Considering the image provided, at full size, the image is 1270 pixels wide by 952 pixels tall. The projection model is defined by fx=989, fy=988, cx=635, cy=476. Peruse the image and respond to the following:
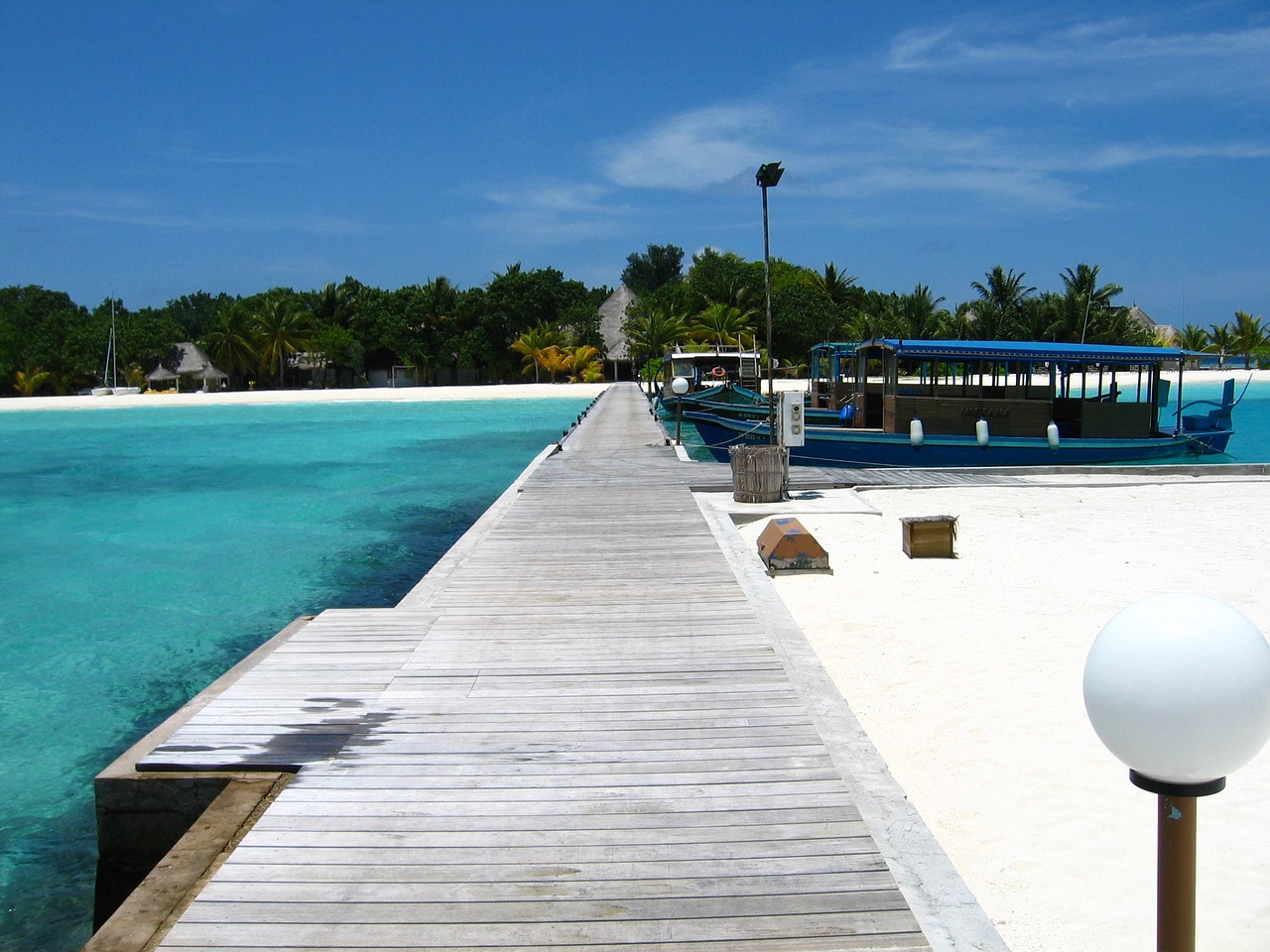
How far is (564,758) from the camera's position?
4043 mm

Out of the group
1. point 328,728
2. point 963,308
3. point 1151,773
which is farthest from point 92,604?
point 963,308

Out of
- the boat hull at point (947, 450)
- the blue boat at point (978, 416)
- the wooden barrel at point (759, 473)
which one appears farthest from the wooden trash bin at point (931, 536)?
the blue boat at point (978, 416)

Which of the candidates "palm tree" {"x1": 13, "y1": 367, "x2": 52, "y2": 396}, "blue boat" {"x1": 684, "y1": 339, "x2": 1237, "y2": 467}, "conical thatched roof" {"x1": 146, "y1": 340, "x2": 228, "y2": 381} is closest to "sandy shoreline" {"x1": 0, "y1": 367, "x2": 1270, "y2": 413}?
"palm tree" {"x1": 13, "y1": 367, "x2": 52, "y2": 396}

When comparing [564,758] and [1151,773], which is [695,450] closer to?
[564,758]

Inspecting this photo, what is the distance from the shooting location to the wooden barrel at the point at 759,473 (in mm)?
11211

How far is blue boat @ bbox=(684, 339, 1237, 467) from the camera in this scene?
56.5ft

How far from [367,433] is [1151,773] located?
3634 centimetres

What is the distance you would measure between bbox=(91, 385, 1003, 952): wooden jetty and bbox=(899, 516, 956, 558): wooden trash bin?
306 centimetres

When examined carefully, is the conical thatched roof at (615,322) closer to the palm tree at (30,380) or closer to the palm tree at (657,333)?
the palm tree at (657,333)

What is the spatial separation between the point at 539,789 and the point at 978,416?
15.5 metres

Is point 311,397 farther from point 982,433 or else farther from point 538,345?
point 982,433

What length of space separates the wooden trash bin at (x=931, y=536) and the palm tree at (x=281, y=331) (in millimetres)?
58120

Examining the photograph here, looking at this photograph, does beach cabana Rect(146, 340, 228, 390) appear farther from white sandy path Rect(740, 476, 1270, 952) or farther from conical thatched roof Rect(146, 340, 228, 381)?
white sandy path Rect(740, 476, 1270, 952)

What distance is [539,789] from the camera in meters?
3.76
